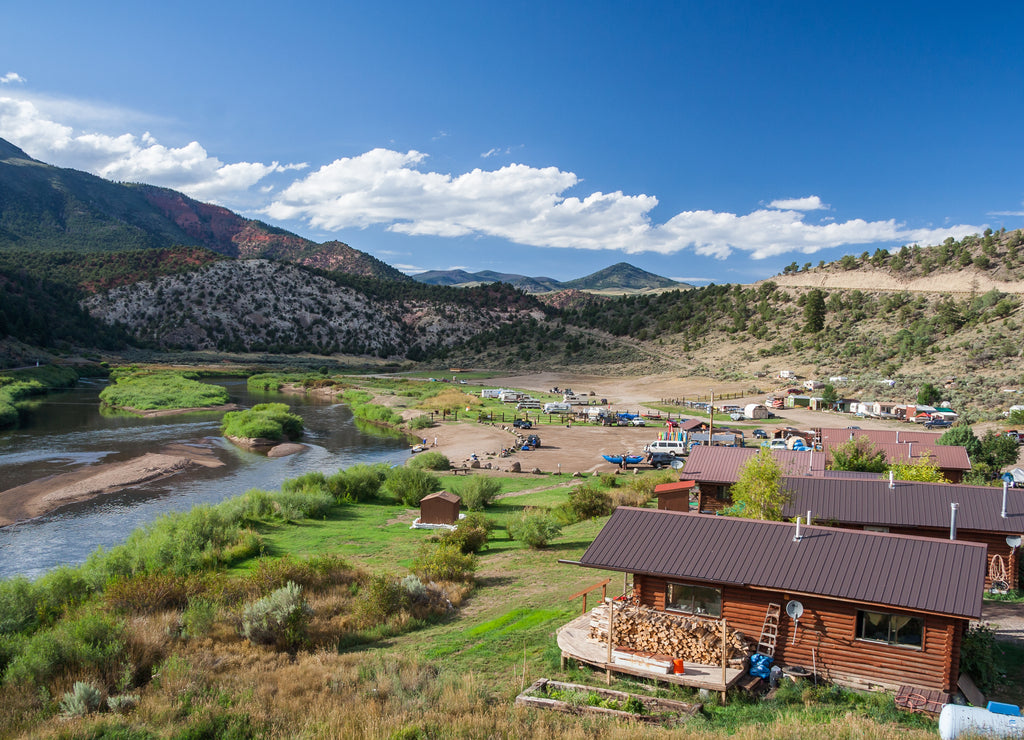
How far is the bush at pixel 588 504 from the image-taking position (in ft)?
90.1

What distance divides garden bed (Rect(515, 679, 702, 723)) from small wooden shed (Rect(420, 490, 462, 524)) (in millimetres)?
14891

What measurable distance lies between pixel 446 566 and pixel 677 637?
28.2 ft

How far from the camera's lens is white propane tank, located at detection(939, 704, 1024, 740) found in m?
9.15

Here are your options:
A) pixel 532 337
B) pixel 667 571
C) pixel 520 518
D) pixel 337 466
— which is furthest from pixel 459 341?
pixel 667 571

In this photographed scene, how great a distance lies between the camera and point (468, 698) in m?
10.7

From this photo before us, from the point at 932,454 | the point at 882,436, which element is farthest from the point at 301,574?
the point at 882,436

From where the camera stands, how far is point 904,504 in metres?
18.8

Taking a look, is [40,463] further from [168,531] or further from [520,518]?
[520,518]

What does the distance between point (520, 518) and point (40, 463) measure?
1265 inches

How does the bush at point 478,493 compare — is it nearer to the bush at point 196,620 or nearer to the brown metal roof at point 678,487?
the brown metal roof at point 678,487

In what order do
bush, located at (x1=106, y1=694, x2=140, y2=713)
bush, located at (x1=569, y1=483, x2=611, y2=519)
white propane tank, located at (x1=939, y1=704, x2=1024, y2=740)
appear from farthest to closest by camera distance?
bush, located at (x1=569, y1=483, x2=611, y2=519), bush, located at (x1=106, y1=694, x2=140, y2=713), white propane tank, located at (x1=939, y1=704, x2=1024, y2=740)

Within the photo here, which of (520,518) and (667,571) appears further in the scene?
(520,518)

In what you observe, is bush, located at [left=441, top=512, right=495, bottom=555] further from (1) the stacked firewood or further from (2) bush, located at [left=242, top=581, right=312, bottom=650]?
(1) the stacked firewood

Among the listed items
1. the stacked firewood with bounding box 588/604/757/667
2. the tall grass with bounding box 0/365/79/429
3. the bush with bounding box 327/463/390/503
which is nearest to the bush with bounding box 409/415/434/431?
the bush with bounding box 327/463/390/503
